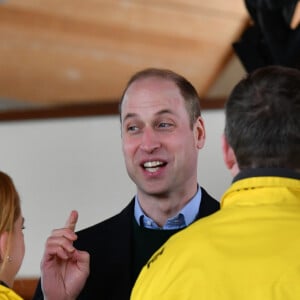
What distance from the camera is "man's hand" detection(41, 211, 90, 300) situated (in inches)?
58.7

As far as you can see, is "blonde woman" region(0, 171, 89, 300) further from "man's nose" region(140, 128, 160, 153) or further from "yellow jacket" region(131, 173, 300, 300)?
"yellow jacket" region(131, 173, 300, 300)

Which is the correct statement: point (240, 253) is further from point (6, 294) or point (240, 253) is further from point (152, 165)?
point (152, 165)

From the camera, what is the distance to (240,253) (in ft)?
3.27

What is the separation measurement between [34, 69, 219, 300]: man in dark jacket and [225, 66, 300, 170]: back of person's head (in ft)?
1.77

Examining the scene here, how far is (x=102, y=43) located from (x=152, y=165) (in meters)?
2.20

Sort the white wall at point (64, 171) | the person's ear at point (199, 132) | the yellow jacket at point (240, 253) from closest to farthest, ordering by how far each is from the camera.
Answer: the yellow jacket at point (240, 253) < the person's ear at point (199, 132) < the white wall at point (64, 171)

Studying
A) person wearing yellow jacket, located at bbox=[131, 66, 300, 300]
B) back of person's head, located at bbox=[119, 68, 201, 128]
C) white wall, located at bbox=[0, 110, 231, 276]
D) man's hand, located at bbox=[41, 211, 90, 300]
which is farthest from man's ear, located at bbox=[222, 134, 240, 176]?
white wall, located at bbox=[0, 110, 231, 276]

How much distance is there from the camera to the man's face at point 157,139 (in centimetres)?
165

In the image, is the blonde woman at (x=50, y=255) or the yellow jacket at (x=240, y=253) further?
the blonde woman at (x=50, y=255)

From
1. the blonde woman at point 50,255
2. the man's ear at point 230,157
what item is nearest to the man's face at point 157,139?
the blonde woman at point 50,255

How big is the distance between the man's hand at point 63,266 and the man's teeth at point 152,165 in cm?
20

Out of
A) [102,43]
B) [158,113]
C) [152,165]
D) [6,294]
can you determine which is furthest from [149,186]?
[102,43]

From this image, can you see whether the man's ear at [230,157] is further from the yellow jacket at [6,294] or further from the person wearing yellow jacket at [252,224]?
the yellow jacket at [6,294]

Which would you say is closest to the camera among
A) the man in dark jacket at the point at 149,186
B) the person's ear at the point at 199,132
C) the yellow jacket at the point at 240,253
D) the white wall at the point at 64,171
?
the yellow jacket at the point at 240,253
